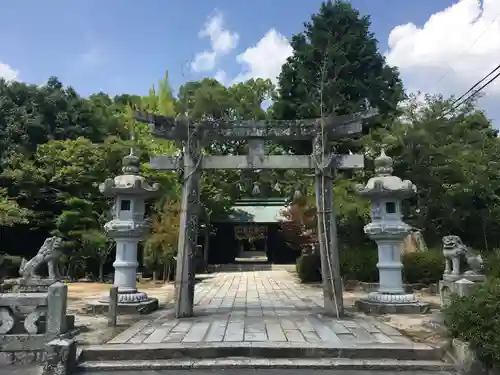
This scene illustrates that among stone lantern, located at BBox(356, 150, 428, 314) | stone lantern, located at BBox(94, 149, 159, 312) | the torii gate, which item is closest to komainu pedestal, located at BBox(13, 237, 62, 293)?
stone lantern, located at BBox(94, 149, 159, 312)

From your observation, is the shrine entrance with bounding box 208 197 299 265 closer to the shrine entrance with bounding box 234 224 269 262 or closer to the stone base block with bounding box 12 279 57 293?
the shrine entrance with bounding box 234 224 269 262

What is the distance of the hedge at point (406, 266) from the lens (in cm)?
1498

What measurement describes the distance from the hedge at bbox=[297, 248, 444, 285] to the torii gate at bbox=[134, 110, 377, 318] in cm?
730

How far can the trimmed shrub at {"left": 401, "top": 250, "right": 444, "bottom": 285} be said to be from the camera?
14938 mm

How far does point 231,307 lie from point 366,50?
17915mm

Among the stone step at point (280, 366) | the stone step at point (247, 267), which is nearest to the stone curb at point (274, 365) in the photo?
the stone step at point (280, 366)

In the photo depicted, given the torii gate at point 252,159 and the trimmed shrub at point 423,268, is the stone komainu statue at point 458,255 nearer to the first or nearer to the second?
the trimmed shrub at point 423,268

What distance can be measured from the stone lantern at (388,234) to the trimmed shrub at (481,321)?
3928mm

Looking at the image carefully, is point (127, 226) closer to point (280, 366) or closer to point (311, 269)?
point (280, 366)

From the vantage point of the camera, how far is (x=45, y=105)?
29891 millimetres

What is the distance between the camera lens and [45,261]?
32.3 feet

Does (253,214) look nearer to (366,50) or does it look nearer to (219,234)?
(219,234)

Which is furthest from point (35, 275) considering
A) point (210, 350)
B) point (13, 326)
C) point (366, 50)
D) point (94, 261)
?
point (366, 50)

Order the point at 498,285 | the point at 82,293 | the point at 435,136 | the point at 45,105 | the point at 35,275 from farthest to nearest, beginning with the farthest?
the point at 45,105
the point at 435,136
the point at 82,293
the point at 35,275
the point at 498,285
